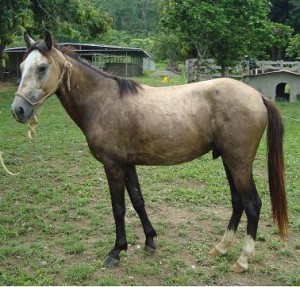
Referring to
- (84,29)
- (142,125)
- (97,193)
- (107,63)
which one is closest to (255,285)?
(142,125)

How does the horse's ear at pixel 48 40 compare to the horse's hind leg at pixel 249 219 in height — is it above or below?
above

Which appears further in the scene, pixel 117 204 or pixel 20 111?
pixel 117 204

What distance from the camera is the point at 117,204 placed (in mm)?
3973

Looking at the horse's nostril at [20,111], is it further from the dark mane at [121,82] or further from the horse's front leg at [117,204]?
the horse's front leg at [117,204]

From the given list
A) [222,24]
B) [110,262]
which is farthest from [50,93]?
[222,24]

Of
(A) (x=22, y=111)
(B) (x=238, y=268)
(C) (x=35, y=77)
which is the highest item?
(C) (x=35, y=77)

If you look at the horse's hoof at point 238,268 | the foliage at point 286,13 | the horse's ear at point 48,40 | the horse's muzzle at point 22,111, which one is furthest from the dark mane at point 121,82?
the foliage at point 286,13

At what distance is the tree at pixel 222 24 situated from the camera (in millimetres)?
15492

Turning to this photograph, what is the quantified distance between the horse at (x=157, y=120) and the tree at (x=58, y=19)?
8760 millimetres

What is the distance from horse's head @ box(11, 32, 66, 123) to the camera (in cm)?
350

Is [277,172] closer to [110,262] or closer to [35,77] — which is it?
[110,262]

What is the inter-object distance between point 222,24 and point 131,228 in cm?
1239

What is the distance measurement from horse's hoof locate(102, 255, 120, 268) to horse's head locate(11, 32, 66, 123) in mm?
1535

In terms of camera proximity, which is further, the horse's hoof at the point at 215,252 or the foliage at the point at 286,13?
the foliage at the point at 286,13
